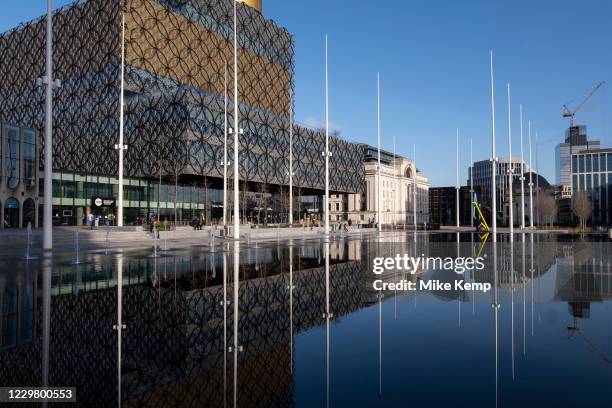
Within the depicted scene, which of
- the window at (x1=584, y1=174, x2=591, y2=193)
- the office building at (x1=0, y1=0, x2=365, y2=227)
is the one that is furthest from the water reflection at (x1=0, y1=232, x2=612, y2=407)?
the window at (x1=584, y1=174, x2=591, y2=193)

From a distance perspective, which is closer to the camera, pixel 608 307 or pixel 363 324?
pixel 363 324

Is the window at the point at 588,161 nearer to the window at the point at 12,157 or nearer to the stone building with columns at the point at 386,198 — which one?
the stone building with columns at the point at 386,198

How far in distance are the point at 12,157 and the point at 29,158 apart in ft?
7.46

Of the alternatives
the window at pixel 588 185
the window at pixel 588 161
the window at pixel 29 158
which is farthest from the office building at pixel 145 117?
the window at pixel 588 161

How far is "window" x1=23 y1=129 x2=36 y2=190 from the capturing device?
5481 centimetres

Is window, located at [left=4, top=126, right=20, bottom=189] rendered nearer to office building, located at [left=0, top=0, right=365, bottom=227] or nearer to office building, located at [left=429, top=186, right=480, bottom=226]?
office building, located at [left=0, top=0, right=365, bottom=227]

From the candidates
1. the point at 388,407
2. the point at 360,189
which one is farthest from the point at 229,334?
the point at 360,189

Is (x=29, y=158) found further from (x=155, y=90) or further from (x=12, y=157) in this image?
(x=155, y=90)

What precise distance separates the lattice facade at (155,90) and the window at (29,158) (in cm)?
1069

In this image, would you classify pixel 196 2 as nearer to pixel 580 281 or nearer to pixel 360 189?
pixel 360 189

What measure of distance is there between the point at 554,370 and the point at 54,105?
8637 cm

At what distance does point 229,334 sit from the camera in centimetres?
823

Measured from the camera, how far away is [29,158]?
2174 inches

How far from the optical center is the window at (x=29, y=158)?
54.8 m
